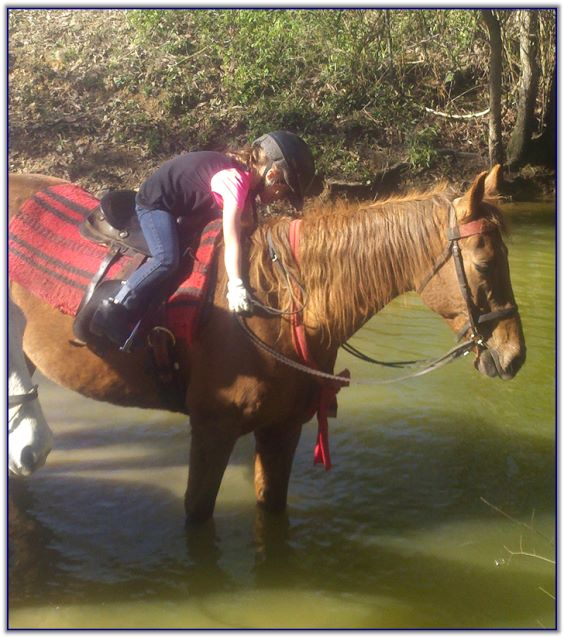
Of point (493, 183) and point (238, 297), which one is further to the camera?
point (493, 183)

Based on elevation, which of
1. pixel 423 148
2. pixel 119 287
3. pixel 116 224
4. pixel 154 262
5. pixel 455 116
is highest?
pixel 116 224

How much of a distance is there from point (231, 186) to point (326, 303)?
0.69m

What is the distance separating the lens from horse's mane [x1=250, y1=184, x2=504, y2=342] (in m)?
3.54

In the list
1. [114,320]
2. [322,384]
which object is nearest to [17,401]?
[114,320]

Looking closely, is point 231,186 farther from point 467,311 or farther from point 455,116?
point 455,116

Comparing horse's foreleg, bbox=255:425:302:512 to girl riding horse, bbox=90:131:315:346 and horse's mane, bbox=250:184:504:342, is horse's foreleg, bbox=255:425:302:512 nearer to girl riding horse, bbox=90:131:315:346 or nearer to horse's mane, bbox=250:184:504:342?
horse's mane, bbox=250:184:504:342

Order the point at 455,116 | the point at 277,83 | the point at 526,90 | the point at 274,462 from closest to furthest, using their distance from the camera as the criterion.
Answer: the point at 274,462 < the point at 526,90 < the point at 455,116 < the point at 277,83

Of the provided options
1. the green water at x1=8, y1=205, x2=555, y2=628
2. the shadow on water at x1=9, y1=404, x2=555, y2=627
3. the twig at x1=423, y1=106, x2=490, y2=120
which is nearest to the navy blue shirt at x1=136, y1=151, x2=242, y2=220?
the green water at x1=8, y1=205, x2=555, y2=628

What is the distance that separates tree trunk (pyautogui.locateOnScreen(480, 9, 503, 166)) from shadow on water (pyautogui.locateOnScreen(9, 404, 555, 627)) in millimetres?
6291

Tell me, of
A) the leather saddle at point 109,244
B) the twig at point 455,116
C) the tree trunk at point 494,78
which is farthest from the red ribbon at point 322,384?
the twig at point 455,116

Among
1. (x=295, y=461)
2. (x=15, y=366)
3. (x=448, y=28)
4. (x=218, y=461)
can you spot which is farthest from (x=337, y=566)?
(x=448, y=28)

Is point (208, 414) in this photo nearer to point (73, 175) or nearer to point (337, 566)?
point (337, 566)

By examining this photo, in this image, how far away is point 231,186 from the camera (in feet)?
11.3

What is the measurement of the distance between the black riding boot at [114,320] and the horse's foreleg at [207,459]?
58cm
